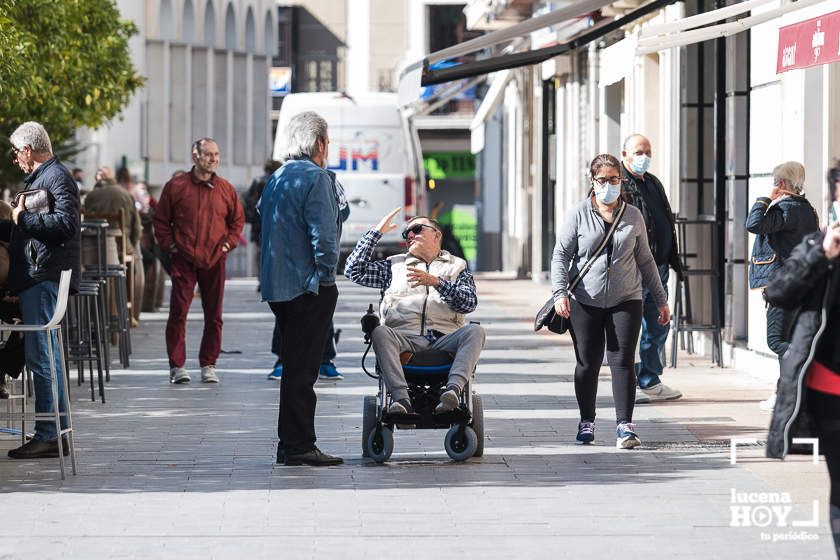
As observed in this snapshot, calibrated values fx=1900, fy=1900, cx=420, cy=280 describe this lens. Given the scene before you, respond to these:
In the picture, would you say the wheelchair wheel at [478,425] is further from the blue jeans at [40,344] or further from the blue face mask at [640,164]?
the blue face mask at [640,164]

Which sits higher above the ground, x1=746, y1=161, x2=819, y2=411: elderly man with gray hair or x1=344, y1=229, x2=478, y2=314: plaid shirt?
x1=746, y1=161, x2=819, y2=411: elderly man with gray hair

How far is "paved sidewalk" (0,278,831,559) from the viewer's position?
7820mm

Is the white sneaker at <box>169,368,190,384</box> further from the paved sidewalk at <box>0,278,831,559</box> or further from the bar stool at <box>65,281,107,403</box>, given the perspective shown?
the bar stool at <box>65,281,107,403</box>

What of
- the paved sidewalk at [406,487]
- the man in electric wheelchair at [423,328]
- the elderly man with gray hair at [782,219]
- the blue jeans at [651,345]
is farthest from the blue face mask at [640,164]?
the man in electric wheelchair at [423,328]

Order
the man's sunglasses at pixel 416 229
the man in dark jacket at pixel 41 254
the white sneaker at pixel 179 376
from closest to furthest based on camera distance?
the man in dark jacket at pixel 41 254 → the man's sunglasses at pixel 416 229 → the white sneaker at pixel 179 376

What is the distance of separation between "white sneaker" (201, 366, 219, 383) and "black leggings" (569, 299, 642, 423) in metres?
4.57

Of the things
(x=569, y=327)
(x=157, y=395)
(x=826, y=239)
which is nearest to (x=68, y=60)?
(x=157, y=395)

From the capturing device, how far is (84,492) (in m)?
9.23

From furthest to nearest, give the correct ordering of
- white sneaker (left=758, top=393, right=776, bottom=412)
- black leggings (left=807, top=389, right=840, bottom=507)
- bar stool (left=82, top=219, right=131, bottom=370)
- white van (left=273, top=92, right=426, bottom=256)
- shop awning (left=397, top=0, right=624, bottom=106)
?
1. white van (left=273, top=92, right=426, bottom=256)
2. shop awning (left=397, top=0, right=624, bottom=106)
3. bar stool (left=82, top=219, right=131, bottom=370)
4. white sneaker (left=758, top=393, right=776, bottom=412)
5. black leggings (left=807, top=389, right=840, bottom=507)

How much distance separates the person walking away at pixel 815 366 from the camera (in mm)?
6496

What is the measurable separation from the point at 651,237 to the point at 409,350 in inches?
138

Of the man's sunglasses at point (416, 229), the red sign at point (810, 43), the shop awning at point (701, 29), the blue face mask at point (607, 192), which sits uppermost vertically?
the shop awning at point (701, 29)

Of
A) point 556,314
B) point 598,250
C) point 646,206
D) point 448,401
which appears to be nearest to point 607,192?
point 598,250

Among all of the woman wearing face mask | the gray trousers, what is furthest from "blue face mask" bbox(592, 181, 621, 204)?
the gray trousers
